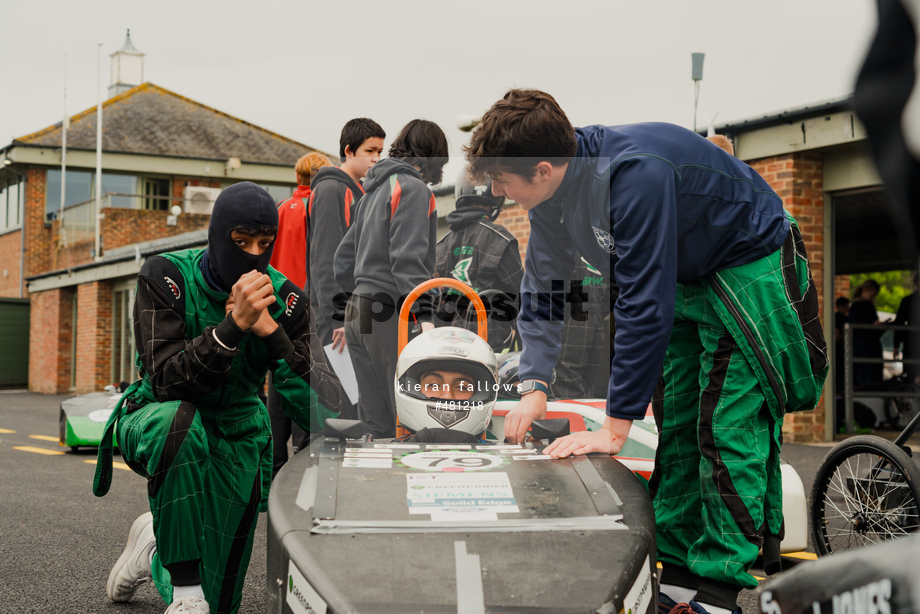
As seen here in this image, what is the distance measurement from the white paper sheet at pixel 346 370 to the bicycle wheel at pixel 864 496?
2232 mm

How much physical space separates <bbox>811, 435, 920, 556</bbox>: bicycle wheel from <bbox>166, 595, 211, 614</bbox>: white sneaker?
2.55 metres

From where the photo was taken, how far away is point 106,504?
17.7 feet

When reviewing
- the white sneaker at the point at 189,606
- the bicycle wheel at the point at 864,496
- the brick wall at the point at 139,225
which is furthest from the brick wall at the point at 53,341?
the bicycle wheel at the point at 864,496

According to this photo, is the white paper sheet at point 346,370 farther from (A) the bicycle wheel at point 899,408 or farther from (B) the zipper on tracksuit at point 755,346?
(A) the bicycle wheel at point 899,408

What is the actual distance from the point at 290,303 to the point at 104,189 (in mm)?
29133

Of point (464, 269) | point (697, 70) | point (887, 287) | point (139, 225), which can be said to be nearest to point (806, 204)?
point (697, 70)

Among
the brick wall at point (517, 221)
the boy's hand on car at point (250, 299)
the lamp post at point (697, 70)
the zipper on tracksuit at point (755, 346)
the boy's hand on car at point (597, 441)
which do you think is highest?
the lamp post at point (697, 70)

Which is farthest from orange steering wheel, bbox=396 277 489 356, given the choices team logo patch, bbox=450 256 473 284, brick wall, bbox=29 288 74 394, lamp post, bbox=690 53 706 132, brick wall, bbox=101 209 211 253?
brick wall, bbox=101 209 211 253

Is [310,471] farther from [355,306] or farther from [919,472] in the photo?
[919,472]

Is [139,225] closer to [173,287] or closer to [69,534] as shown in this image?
[69,534]

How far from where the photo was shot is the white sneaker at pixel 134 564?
3109mm

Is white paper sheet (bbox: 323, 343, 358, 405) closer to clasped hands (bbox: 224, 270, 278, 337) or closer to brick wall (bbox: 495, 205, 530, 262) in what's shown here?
clasped hands (bbox: 224, 270, 278, 337)

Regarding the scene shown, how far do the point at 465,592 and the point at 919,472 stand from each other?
8.41ft

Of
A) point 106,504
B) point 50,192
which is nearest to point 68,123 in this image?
point 50,192
